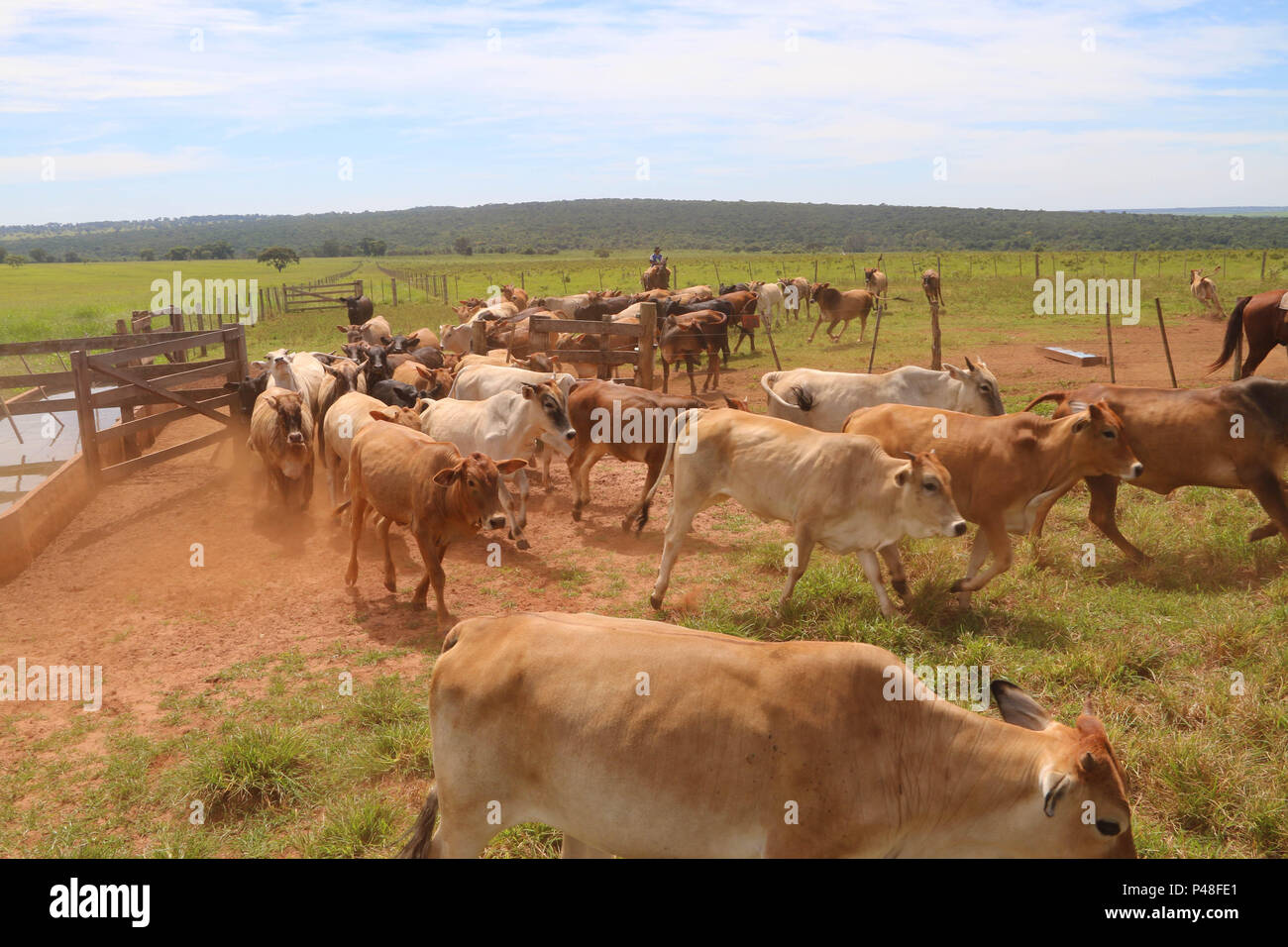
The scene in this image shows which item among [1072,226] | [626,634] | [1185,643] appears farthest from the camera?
[1072,226]

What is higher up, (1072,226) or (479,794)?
(1072,226)

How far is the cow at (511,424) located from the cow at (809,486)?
2.96 m

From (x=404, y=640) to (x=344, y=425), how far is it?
4.26 meters

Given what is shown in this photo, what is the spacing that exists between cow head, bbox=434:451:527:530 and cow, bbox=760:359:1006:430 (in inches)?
175

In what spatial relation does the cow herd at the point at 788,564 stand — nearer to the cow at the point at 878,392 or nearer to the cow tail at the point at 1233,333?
the cow at the point at 878,392

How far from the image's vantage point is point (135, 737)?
634 centimetres

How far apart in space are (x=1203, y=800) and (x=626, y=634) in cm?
360

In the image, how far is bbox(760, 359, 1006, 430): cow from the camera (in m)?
11.5

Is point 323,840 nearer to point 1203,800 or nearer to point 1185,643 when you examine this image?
point 1203,800

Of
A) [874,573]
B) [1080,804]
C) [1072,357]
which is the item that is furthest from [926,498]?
[1072,357]

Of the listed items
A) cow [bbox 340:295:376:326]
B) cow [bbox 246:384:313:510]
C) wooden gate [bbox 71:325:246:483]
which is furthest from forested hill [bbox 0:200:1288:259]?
cow [bbox 246:384:313:510]

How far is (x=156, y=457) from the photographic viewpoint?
43.0 ft
